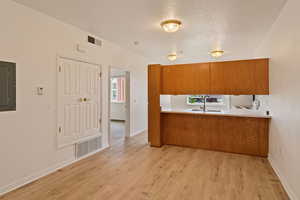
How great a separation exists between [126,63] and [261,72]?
3511 millimetres

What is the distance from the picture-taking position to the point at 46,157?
2.99 meters

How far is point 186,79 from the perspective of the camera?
14.5 feet

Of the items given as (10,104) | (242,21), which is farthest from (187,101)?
(10,104)

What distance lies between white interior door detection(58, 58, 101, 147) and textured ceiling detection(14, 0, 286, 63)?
0.87 metres

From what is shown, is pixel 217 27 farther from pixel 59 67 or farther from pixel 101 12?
pixel 59 67

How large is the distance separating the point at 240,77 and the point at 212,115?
3.56 ft

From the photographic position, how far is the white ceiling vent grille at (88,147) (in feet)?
11.9

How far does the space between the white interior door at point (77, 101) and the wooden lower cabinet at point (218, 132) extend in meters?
1.87

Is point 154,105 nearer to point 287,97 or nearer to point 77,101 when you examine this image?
point 77,101

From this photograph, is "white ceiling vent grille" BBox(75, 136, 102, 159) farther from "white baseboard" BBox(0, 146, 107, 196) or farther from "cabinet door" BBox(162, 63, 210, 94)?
"cabinet door" BBox(162, 63, 210, 94)

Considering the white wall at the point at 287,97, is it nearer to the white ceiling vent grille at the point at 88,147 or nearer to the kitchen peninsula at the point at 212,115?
the kitchen peninsula at the point at 212,115

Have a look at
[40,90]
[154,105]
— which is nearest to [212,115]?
[154,105]

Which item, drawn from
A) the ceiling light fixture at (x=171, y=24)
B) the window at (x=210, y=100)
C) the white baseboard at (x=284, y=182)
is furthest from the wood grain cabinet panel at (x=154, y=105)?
the window at (x=210, y=100)

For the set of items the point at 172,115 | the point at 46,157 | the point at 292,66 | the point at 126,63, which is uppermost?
the point at 126,63
